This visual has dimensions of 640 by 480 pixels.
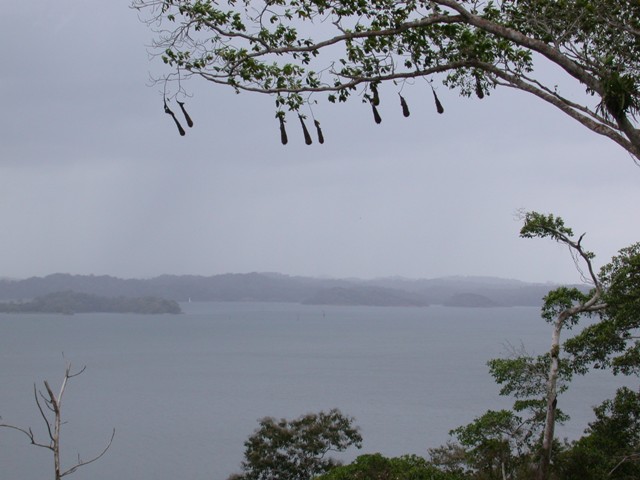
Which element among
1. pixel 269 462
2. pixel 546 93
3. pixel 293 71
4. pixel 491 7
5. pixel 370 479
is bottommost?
pixel 269 462

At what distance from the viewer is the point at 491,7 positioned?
677 cm

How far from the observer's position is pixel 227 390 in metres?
71.6

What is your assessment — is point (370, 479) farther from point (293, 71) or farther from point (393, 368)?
point (393, 368)

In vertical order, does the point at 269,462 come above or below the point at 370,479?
below

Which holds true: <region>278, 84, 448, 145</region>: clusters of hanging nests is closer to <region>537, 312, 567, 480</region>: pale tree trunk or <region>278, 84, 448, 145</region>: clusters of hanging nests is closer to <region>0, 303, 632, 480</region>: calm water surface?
<region>537, 312, 567, 480</region>: pale tree trunk

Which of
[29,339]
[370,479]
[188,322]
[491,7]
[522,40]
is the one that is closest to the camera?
[522,40]

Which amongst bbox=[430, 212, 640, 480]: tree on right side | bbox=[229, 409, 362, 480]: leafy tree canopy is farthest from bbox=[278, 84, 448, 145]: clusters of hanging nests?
bbox=[229, 409, 362, 480]: leafy tree canopy

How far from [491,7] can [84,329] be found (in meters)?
151

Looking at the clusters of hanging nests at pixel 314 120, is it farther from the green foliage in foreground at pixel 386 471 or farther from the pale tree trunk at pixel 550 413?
the green foliage in foreground at pixel 386 471

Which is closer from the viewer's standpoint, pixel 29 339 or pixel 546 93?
pixel 546 93

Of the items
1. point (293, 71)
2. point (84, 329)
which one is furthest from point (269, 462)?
point (84, 329)

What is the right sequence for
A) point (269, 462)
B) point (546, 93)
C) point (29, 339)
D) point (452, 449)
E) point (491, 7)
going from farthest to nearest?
point (29, 339) → point (269, 462) → point (452, 449) → point (491, 7) → point (546, 93)

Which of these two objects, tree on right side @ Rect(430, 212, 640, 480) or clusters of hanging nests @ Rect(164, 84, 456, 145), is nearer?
clusters of hanging nests @ Rect(164, 84, 456, 145)

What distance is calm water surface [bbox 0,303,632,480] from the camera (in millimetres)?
48531
